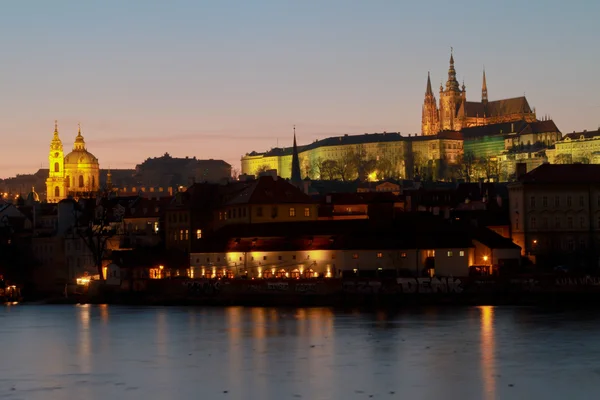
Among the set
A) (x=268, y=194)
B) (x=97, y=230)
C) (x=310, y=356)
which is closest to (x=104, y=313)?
(x=268, y=194)

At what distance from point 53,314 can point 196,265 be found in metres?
11.5

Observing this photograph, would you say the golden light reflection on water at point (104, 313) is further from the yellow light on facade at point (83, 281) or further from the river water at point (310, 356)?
the yellow light on facade at point (83, 281)

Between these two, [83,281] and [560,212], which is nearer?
[560,212]

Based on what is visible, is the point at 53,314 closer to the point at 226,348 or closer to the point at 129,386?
the point at 226,348

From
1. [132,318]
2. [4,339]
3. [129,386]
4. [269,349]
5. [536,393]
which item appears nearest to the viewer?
[536,393]

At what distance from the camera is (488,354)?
4644 cm

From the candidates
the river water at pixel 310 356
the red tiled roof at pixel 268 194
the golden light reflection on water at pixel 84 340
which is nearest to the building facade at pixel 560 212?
the red tiled roof at pixel 268 194

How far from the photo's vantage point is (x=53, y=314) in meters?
74.4

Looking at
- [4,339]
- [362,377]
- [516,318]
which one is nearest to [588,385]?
[362,377]

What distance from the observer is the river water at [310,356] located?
3922 cm

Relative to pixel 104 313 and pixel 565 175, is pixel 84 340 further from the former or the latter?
pixel 565 175

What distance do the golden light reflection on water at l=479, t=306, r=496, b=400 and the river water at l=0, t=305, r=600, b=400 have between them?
0.06 m

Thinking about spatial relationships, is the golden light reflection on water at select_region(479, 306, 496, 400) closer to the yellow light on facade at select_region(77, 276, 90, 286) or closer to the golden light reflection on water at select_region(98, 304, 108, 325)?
the golden light reflection on water at select_region(98, 304, 108, 325)

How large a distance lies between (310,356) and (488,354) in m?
6.30
